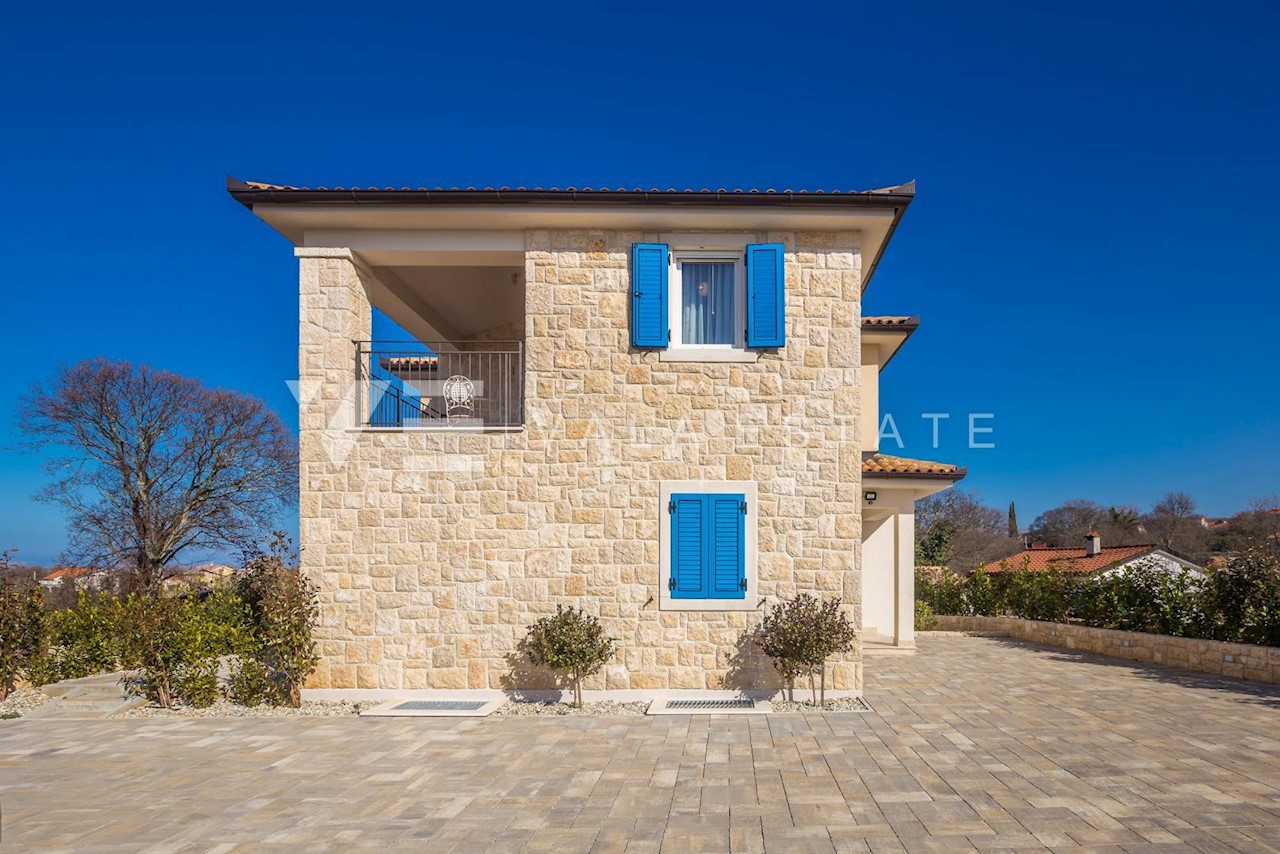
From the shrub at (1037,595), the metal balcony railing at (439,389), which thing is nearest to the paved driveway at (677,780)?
the metal balcony railing at (439,389)

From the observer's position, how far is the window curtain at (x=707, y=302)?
10.7m

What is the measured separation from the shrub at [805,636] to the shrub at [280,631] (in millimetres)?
6082

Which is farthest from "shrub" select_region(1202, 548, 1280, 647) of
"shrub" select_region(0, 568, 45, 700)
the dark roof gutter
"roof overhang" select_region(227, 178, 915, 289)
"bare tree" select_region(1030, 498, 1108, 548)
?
"bare tree" select_region(1030, 498, 1108, 548)

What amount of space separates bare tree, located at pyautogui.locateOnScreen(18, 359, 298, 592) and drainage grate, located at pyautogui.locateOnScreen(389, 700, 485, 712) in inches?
837

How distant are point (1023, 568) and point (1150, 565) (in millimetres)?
4227

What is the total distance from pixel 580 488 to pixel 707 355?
8.50ft

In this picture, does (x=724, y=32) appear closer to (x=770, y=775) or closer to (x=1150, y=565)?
(x=770, y=775)

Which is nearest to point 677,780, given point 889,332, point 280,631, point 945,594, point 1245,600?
point 280,631

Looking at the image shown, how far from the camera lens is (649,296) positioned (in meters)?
10.4

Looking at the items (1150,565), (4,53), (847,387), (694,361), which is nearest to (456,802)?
(694,361)

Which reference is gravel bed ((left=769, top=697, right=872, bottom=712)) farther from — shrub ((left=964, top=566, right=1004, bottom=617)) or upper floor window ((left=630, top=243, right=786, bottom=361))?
shrub ((left=964, top=566, right=1004, bottom=617))

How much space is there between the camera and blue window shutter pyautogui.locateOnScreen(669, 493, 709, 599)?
10.2 m

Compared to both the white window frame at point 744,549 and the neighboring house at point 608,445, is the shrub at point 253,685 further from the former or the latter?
the white window frame at point 744,549

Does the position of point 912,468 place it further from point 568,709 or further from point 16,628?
point 16,628
